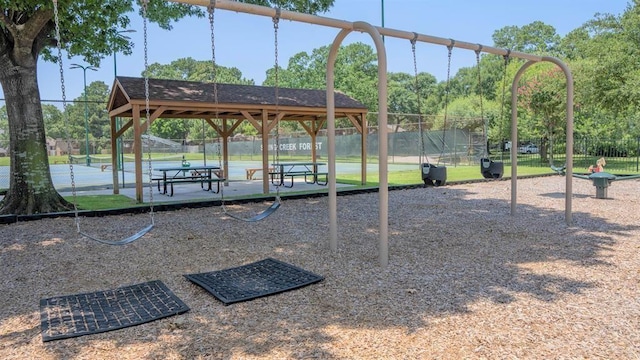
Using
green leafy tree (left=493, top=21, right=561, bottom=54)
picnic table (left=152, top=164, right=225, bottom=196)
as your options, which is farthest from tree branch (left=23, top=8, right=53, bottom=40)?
green leafy tree (left=493, top=21, right=561, bottom=54)

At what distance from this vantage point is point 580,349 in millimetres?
2539

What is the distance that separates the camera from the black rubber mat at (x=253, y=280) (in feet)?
11.9

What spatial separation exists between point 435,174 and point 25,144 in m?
6.98

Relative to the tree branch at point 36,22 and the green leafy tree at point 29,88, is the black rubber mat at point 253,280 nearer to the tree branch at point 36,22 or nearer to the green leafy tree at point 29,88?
the green leafy tree at point 29,88

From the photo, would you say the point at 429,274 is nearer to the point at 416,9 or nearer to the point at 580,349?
the point at 580,349

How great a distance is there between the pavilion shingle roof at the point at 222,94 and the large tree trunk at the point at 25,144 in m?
2.01

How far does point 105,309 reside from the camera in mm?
3361

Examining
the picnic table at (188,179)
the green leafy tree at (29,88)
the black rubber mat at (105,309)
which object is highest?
the green leafy tree at (29,88)

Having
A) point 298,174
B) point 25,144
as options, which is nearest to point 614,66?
point 298,174

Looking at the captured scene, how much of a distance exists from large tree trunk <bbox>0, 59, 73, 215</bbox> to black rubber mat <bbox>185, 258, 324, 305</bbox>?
5156 mm

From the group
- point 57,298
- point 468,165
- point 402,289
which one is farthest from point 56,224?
point 468,165

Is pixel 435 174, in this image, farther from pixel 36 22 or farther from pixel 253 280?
pixel 36 22

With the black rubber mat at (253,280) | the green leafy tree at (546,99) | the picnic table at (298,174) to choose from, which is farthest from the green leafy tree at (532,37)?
the black rubber mat at (253,280)

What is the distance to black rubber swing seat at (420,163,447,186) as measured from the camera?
701cm
